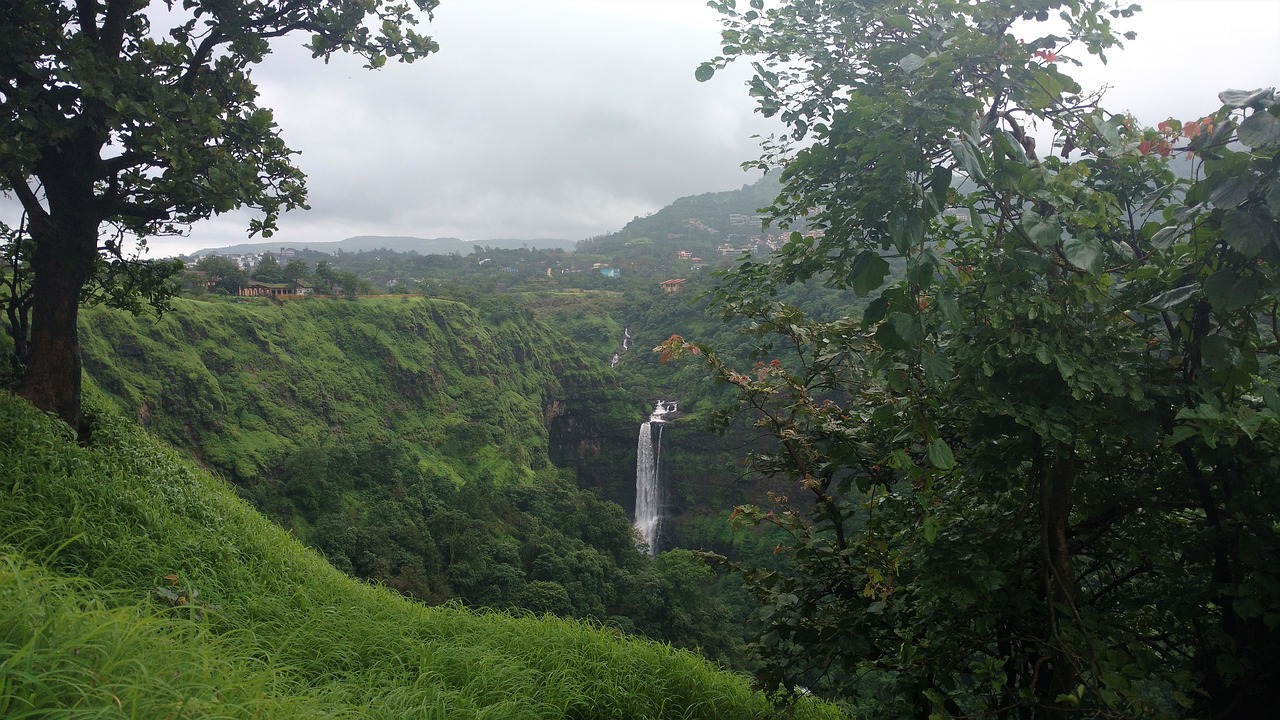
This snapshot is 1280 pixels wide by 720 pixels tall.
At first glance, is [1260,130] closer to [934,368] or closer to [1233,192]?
[1233,192]

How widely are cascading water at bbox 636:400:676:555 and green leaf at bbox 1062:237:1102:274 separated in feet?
114

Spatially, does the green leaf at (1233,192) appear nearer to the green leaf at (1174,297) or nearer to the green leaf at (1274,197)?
the green leaf at (1274,197)

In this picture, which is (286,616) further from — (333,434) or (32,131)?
(333,434)

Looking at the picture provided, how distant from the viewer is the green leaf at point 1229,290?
1472 millimetres

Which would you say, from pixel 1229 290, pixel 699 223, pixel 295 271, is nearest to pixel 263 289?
pixel 295 271

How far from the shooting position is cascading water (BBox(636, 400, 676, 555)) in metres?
35.8

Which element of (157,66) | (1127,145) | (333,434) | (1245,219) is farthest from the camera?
(333,434)

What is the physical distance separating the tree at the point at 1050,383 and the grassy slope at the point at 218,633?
3.59ft

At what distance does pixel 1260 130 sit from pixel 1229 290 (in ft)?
1.10

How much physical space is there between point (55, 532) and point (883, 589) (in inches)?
145

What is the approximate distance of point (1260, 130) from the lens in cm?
138

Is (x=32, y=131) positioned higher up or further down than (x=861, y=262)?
higher up

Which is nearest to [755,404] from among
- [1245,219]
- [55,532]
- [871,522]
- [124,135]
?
[871,522]

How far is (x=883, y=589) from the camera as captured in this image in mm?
2428
